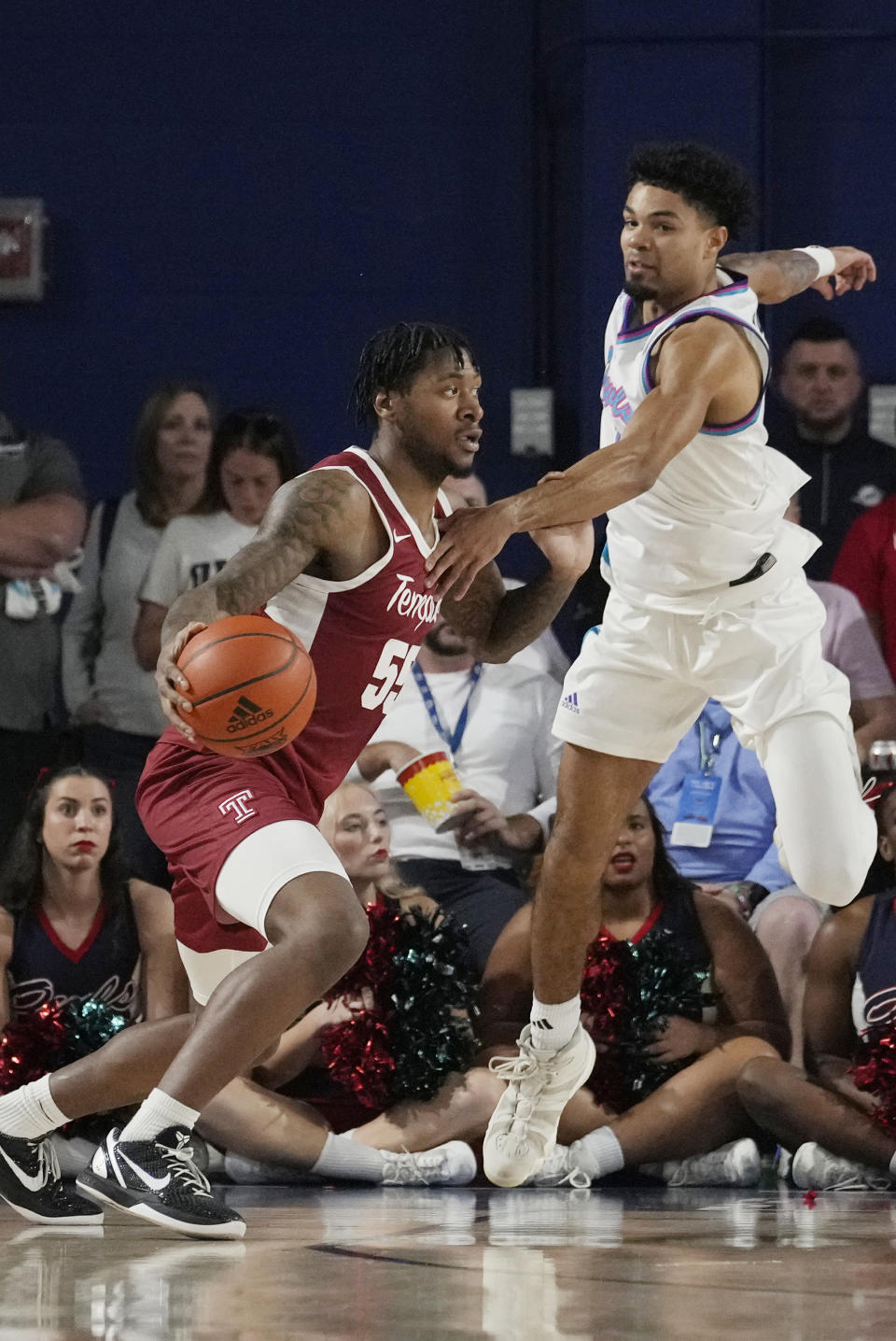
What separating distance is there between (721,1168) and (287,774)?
2008 mm

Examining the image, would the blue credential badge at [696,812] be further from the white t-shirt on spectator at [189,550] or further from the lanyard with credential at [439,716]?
the white t-shirt on spectator at [189,550]

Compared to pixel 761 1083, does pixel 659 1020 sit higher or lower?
higher

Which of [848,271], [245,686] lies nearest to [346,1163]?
[245,686]

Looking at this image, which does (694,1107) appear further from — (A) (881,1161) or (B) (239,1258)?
(B) (239,1258)

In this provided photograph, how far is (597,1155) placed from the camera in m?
4.93

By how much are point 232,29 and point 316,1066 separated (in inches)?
173

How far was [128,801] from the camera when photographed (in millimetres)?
6051

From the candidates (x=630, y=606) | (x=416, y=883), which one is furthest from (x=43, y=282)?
(x=630, y=606)

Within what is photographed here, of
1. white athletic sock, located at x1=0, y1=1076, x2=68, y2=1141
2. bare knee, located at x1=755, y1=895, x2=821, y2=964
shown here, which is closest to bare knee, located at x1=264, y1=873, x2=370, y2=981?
white athletic sock, located at x1=0, y1=1076, x2=68, y2=1141

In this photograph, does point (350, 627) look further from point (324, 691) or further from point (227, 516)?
point (227, 516)

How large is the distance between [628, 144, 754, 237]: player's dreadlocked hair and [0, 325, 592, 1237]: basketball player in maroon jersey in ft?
2.04

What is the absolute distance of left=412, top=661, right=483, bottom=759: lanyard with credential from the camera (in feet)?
19.9

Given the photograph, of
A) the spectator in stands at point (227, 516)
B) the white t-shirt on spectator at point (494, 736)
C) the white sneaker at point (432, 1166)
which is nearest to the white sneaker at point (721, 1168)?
the white sneaker at point (432, 1166)

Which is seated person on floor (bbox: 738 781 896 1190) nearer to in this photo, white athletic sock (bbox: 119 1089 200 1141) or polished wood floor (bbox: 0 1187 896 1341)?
polished wood floor (bbox: 0 1187 896 1341)
